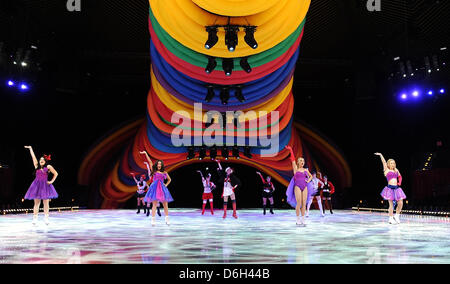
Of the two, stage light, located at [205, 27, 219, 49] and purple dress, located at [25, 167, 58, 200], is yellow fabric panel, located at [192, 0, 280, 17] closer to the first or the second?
stage light, located at [205, 27, 219, 49]

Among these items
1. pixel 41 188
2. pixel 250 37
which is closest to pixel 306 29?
pixel 250 37

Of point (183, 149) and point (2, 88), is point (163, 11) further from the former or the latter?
point (183, 149)

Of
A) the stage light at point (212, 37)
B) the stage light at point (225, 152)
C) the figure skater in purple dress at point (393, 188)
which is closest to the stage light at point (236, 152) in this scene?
the stage light at point (225, 152)

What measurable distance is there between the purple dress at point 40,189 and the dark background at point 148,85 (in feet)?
19.9

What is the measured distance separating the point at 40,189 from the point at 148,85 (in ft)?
46.0

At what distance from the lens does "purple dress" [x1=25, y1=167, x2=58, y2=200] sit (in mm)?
11648

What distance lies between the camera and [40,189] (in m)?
11.8

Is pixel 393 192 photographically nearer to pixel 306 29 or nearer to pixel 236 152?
pixel 306 29

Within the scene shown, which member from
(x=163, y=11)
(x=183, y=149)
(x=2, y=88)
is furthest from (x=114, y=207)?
(x=163, y=11)

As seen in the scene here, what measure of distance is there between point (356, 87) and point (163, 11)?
1223cm

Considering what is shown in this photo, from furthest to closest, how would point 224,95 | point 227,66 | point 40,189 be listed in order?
point 224,95, point 227,66, point 40,189

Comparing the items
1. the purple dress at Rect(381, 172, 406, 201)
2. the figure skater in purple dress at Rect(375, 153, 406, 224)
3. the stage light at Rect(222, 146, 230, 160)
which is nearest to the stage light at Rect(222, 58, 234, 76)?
the figure skater in purple dress at Rect(375, 153, 406, 224)

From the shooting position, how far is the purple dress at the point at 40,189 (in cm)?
1165

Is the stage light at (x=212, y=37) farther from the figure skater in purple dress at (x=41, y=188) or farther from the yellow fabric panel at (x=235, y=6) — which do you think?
the figure skater in purple dress at (x=41, y=188)
